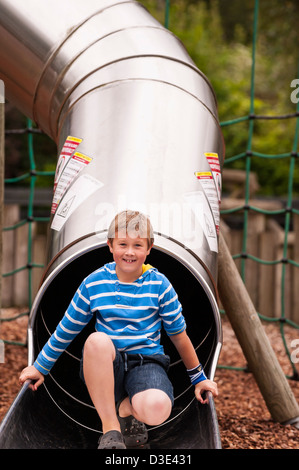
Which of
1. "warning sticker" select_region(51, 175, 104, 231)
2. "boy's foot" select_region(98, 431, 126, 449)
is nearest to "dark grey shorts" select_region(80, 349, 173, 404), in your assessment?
"boy's foot" select_region(98, 431, 126, 449)

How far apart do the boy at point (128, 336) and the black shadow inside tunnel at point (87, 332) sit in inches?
7.6

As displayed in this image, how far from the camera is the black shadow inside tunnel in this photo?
1.88 metres

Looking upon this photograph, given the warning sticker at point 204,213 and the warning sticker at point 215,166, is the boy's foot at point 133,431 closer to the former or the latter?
the warning sticker at point 204,213

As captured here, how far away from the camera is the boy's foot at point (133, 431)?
1.69 m

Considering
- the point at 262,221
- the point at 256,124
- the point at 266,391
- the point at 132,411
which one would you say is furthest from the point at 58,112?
the point at 256,124

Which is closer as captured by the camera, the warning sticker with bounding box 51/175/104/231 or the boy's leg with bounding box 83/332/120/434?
the boy's leg with bounding box 83/332/120/434

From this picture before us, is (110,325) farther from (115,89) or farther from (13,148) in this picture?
(13,148)

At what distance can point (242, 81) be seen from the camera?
987 centimetres

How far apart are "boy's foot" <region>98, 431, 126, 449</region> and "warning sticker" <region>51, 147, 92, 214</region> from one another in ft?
2.15

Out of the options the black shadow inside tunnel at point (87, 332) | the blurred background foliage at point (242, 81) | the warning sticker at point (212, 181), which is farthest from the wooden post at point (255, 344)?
the blurred background foliage at point (242, 81)

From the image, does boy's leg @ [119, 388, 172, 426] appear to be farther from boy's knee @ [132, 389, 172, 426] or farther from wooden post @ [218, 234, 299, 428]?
wooden post @ [218, 234, 299, 428]

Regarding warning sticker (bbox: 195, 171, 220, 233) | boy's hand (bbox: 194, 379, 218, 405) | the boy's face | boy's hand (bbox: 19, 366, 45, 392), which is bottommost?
boy's hand (bbox: 194, 379, 218, 405)

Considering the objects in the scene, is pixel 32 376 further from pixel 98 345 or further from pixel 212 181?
pixel 212 181

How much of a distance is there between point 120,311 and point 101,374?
0.54 ft
